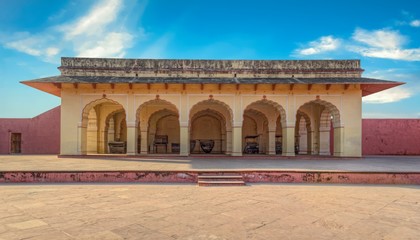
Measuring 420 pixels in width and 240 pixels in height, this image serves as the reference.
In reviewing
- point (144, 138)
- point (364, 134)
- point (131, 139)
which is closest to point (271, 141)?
point (364, 134)

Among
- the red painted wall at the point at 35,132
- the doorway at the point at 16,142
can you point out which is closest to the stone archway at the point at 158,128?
the red painted wall at the point at 35,132

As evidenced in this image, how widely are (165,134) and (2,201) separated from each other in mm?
14396

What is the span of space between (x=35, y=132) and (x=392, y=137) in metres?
22.6

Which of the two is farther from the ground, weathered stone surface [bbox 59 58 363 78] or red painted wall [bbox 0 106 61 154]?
weathered stone surface [bbox 59 58 363 78]

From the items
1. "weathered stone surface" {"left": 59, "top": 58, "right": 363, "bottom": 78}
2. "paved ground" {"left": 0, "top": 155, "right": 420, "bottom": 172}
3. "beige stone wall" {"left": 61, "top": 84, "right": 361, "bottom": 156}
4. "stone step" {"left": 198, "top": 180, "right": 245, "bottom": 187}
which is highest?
"weathered stone surface" {"left": 59, "top": 58, "right": 363, "bottom": 78}

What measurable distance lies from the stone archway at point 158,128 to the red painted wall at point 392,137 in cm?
1245

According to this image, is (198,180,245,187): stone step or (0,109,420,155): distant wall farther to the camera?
(0,109,420,155): distant wall

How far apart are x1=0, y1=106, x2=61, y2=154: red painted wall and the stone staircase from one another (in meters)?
13.3

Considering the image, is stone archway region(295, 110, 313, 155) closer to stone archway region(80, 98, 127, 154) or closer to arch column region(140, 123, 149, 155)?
arch column region(140, 123, 149, 155)

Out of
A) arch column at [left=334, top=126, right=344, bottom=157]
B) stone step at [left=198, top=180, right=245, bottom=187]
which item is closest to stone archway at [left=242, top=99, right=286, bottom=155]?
arch column at [left=334, top=126, right=344, bottom=157]

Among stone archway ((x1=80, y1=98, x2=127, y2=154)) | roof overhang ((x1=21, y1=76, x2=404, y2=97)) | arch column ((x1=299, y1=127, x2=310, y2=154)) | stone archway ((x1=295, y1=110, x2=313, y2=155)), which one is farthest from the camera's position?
arch column ((x1=299, y1=127, x2=310, y2=154))

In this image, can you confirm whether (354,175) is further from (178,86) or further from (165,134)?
(165,134)

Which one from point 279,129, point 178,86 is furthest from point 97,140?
point 279,129

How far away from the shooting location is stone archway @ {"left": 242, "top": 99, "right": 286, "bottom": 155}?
1420 centimetres
